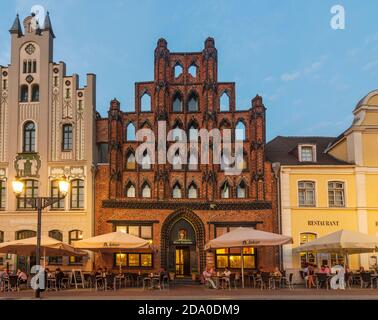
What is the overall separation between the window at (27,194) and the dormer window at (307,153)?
50.3ft

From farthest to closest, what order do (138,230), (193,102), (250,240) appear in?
(193,102) → (138,230) → (250,240)

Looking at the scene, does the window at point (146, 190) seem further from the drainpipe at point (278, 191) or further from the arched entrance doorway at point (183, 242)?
the drainpipe at point (278, 191)

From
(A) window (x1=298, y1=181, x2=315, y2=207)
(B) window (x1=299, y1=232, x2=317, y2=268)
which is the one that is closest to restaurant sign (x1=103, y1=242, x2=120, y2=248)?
(B) window (x1=299, y1=232, x2=317, y2=268)

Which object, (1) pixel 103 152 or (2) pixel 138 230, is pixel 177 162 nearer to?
(2) pixel 138 230

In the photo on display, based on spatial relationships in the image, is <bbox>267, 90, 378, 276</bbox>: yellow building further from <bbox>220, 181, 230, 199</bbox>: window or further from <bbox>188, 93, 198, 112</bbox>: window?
<bbox>188, 93, 198, 112</bbox>: window

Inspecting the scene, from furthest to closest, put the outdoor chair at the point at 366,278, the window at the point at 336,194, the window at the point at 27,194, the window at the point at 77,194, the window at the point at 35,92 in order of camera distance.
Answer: the window at the point at 35,92
the window at the point at 336,194
the window at the point at 27,194
the window at the point at 77,194
the outdoor chair at the point at 366,278

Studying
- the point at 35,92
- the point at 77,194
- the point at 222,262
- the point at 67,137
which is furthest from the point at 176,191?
the point at 35,92

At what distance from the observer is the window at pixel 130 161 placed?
3166 cm

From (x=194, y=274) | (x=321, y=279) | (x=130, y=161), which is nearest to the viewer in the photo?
(x=321, y=279)

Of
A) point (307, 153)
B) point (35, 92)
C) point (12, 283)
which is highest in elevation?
point (35, 92)

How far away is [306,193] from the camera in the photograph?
3158 cm

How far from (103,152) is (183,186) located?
5365 millimetres

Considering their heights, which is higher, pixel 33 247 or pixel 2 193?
pixel 2 193

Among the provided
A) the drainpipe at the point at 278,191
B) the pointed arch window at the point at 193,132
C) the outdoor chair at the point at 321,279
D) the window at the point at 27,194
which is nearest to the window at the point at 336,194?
the drainpipe at the point at 278,191
